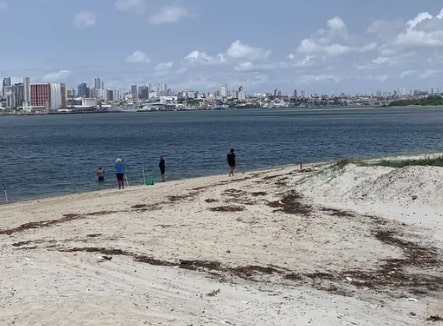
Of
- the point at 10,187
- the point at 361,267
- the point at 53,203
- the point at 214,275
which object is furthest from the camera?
the point at 10,187

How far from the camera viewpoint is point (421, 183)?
2164cm

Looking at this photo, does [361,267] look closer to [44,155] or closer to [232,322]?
Result: [232,322]

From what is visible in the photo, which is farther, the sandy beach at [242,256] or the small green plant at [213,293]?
the small green plant at [213,293]

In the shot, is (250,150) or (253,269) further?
(250,150)

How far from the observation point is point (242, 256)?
14.6 meters

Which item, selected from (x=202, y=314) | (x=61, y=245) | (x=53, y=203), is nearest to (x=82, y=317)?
(x=202, y=314)

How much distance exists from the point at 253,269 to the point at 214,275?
3.62 feet

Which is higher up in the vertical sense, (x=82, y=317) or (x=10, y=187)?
(x=82, y=317)

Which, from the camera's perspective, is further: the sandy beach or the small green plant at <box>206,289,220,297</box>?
the small green plant at <box>206,289,220,297</box>

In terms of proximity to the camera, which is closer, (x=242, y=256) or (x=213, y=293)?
(x=213, y=293)

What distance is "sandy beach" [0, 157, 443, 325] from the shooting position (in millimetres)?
10109

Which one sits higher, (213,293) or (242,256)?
(213,293)

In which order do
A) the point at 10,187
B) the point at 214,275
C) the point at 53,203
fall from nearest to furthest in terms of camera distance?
the point at 214,275 < the point at 53,203 < the point at 10,187

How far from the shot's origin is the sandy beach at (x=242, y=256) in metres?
10.1
